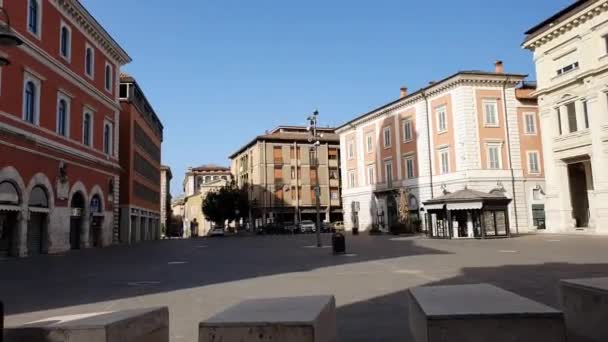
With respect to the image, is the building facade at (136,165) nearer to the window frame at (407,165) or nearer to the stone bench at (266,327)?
the window frame at (407,165)

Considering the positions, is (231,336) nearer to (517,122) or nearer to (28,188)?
(28,188)

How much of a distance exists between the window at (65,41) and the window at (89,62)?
104 inches

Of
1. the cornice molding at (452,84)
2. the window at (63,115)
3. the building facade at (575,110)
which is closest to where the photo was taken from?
the window at (63,115)

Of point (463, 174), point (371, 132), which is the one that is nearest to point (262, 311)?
point (463, 174)

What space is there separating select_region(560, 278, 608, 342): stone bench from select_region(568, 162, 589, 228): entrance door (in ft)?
115

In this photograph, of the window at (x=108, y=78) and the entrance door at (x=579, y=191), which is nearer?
the window at (x=108, y=78)

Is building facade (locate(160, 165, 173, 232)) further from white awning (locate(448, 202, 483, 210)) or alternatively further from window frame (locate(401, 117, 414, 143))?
white awning (locate(448, 202, 483, 210))

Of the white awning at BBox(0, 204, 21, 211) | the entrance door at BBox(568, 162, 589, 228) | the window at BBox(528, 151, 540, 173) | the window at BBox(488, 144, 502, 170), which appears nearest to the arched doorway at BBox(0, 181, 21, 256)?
the white awning at BBox(0, 204, 21, 211)

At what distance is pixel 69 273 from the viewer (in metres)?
15.2

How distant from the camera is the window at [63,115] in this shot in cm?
2825

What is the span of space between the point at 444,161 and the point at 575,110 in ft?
41.7

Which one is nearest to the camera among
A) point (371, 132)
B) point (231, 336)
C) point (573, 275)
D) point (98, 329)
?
point (231, 336)

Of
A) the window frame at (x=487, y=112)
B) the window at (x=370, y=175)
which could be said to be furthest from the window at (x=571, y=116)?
the window at (x=370, y=175)

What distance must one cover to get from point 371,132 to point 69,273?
1745 inches
